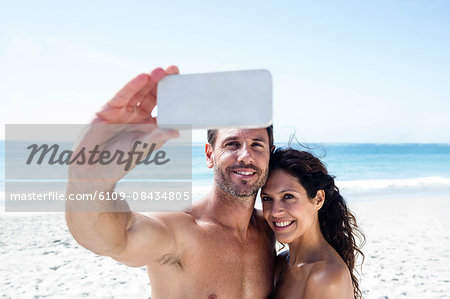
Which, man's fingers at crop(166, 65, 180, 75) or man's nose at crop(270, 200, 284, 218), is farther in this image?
man's nose at crop(270, 200, 284, 218)

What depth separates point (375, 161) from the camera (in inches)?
974

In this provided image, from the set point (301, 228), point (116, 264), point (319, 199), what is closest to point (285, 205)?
point (301, 228)

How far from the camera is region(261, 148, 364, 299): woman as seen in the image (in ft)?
8.22

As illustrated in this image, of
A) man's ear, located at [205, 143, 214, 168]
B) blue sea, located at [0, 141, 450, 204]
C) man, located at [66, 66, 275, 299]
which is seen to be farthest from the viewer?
blue sea, located at [0, 141, 450, 204]

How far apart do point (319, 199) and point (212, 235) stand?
83 centimetres

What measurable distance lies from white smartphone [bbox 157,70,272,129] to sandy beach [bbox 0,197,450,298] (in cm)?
433

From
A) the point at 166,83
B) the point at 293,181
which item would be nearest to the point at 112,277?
the point at 293,181

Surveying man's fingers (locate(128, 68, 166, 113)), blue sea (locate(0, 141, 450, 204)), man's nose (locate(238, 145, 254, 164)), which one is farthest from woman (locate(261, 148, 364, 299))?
blue sea (locate(0, 141, 450, 204))

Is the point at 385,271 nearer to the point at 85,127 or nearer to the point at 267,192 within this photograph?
the point at 267,192

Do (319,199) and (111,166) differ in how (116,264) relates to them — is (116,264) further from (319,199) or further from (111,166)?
(111,166)

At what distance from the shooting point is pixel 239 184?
8.36 ft

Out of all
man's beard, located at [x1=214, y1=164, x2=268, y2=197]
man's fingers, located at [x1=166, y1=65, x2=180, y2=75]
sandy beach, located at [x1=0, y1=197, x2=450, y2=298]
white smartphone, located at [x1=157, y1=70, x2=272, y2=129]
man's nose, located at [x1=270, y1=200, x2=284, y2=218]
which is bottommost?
sandy beach, located at [x1=0, y1=197, x2=450, y2=298]

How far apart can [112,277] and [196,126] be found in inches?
194

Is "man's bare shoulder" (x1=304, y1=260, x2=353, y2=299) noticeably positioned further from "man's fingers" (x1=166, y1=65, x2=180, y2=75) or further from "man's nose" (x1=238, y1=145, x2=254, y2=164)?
"man's fingers" (x1=166, y1=65, x2=180, y2=75)
